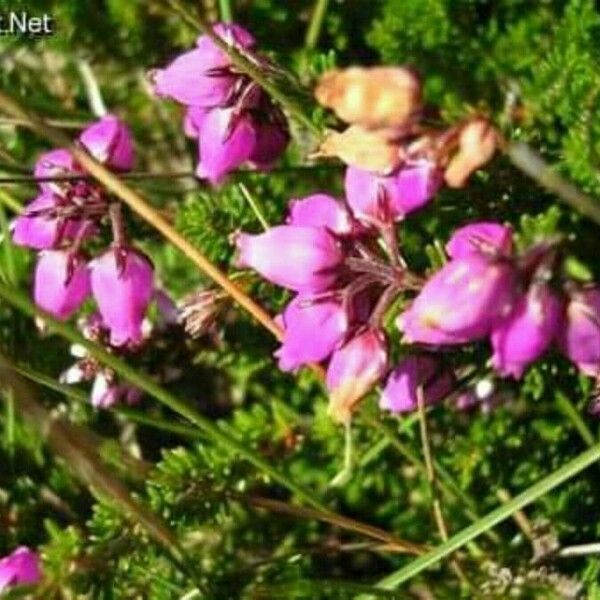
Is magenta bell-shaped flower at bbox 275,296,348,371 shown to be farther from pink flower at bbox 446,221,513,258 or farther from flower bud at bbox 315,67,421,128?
flower bud at bbox 315,67,421,128

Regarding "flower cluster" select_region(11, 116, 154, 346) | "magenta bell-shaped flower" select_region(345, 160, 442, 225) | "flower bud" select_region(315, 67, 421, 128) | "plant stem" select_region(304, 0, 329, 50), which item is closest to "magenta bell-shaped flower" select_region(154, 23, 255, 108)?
"flower cluster" select_region(11, 116, 154, 346)

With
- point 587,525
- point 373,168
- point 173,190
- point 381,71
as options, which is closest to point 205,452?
point 173,190

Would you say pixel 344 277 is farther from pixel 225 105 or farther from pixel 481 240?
pixel 225 105

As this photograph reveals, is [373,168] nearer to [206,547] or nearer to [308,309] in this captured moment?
[308,309]

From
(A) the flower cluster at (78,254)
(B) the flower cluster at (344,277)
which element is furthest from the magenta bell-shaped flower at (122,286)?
(B) the flower cluster at (344,277)

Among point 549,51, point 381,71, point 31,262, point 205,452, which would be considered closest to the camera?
point 381,71

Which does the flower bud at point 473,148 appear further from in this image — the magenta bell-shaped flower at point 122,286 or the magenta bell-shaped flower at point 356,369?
the magenta bell-shaped flower at point 122,286

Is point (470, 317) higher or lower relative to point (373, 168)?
lower
